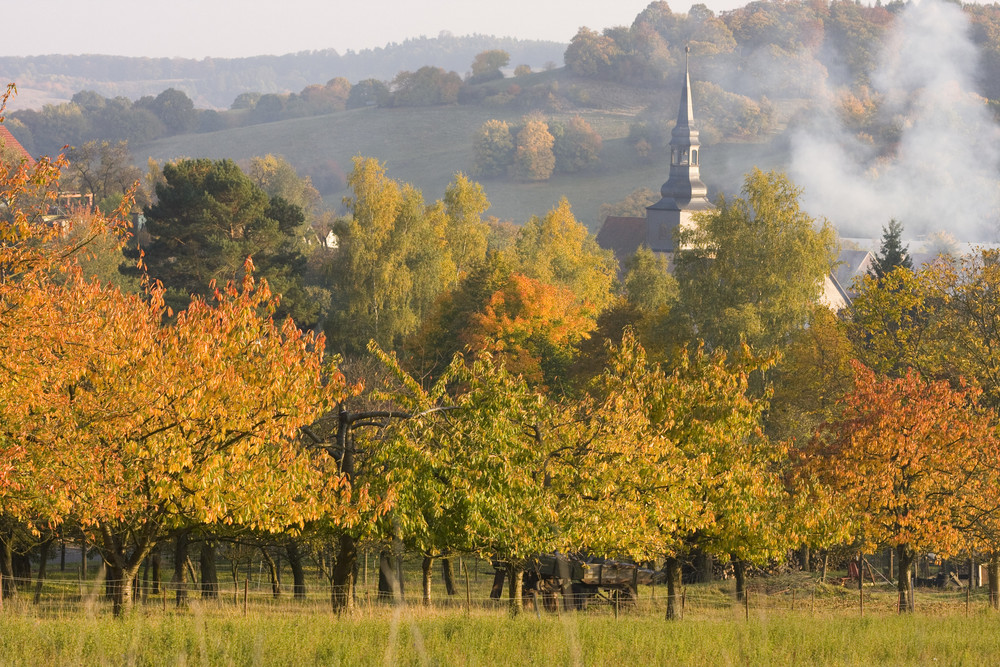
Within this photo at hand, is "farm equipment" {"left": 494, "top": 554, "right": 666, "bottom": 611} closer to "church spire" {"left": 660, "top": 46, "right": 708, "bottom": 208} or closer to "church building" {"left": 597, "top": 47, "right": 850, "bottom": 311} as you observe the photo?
"church building" {"left": 597, "top": 47, "right": 850, "bottom": 311}

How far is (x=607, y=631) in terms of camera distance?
66.4 feet

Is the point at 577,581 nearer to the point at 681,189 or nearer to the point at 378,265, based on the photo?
the point at 378,265

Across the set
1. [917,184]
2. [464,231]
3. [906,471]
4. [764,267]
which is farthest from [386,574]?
[917,184]

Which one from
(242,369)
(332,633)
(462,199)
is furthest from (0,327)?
(462,199)

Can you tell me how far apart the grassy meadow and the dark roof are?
4540 inches

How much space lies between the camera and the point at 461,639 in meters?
18.9

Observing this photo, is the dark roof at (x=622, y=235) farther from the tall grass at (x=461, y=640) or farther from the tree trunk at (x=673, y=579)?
the tall grass at (x=461, y=640)

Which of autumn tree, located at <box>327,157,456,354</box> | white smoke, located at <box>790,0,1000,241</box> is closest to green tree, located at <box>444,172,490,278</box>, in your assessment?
autumn tree, located at <box>327,157,456,354</box>

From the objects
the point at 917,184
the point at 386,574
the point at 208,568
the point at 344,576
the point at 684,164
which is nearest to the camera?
the point at 344,576

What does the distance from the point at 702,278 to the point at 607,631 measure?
37.5 meters

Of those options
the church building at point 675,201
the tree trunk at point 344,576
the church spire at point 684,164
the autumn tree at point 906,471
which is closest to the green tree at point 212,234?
the autumn tree at point 906,471

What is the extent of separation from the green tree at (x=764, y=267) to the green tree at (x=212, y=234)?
80.3 ft

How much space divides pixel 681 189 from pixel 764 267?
84.4m

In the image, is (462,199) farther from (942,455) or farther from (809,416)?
Answer: (942,455)
